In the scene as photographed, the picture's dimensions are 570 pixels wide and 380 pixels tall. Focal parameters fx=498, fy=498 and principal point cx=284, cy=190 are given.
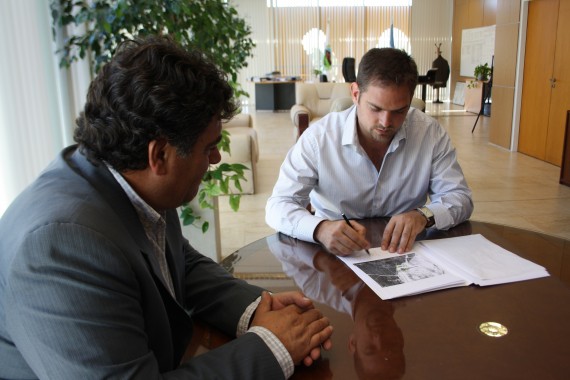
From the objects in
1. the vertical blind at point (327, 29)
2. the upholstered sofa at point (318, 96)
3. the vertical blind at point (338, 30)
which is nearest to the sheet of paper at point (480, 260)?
the upholstered sofa at point (318, 96)

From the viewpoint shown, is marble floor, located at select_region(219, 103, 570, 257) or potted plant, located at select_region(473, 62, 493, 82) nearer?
marble floor, located at select_region(219, 103, 570, 257)

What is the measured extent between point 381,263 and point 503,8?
281 inches

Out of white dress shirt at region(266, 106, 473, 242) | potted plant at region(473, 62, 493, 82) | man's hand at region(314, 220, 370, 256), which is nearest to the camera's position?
man's hand at region(314, 220, 370, 256)

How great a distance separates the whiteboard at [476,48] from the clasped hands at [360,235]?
10.6 metres

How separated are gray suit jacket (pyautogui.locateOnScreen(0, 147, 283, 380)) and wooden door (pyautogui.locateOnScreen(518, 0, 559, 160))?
22.3ft

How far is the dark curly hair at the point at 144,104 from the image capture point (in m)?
0.88

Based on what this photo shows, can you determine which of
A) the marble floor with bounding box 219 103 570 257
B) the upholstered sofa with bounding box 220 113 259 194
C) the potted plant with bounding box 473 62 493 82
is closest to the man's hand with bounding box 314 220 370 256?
the marble floor with bounding box 219 103 570 257

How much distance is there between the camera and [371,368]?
3.10ft

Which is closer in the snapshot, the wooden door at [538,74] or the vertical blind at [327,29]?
the wooden door at [538,74]

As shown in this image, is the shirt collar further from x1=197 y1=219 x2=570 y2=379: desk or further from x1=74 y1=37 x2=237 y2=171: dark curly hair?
x1=197 y1=219 x2=570 y2=379: desk

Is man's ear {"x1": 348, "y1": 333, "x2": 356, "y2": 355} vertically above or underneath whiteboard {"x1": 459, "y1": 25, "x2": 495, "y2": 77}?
underneath

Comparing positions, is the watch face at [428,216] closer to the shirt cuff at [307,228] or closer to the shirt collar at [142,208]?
the shirt cuff at [307,228]

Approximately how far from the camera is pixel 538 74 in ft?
21.9

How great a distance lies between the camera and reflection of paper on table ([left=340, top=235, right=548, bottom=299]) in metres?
1.29
